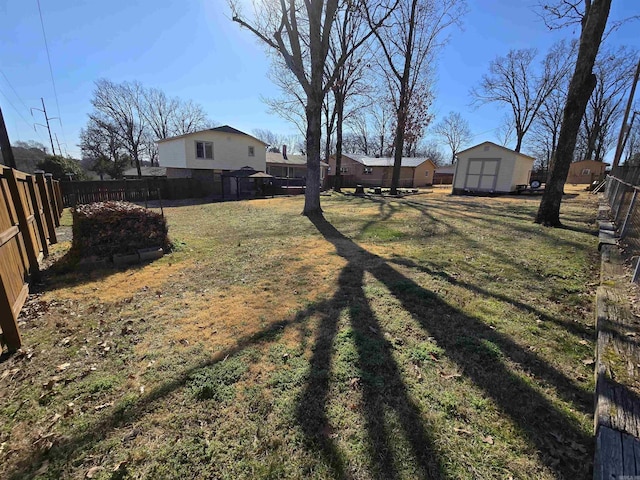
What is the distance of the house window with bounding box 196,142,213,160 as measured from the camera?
24.3 metres

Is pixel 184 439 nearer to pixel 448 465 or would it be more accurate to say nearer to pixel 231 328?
pixel 231 328

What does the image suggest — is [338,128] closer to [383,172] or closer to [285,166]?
[383,172]

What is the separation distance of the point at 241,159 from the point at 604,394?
89.8 ft

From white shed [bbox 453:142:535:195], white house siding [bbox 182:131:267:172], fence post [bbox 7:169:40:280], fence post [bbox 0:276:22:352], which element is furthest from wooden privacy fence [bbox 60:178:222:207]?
white shed [bbox 453:142:535:195]

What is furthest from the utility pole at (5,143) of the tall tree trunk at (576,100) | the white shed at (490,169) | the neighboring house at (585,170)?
the neighboring house at (585,170)

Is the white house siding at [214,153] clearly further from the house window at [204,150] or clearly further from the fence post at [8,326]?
the fence post at [8,326]

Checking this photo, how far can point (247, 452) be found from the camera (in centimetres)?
193

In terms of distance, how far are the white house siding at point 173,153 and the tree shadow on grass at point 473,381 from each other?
25.0m

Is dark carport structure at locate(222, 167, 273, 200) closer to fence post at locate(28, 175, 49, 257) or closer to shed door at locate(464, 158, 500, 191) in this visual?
fence post at locate(28, 175, 49, 257)

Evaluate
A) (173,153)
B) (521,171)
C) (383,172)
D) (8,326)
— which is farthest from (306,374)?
(383,172)

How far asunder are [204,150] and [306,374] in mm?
25575

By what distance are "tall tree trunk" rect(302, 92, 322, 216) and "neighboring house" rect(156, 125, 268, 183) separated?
13611mm

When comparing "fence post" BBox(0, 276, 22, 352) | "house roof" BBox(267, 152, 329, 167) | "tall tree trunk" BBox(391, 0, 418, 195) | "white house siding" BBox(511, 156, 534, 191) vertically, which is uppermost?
"tall tree trunk" BBox(391, 0, 418, 195)

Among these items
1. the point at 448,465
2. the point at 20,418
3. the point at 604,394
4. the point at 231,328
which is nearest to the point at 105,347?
the point at 20,418
